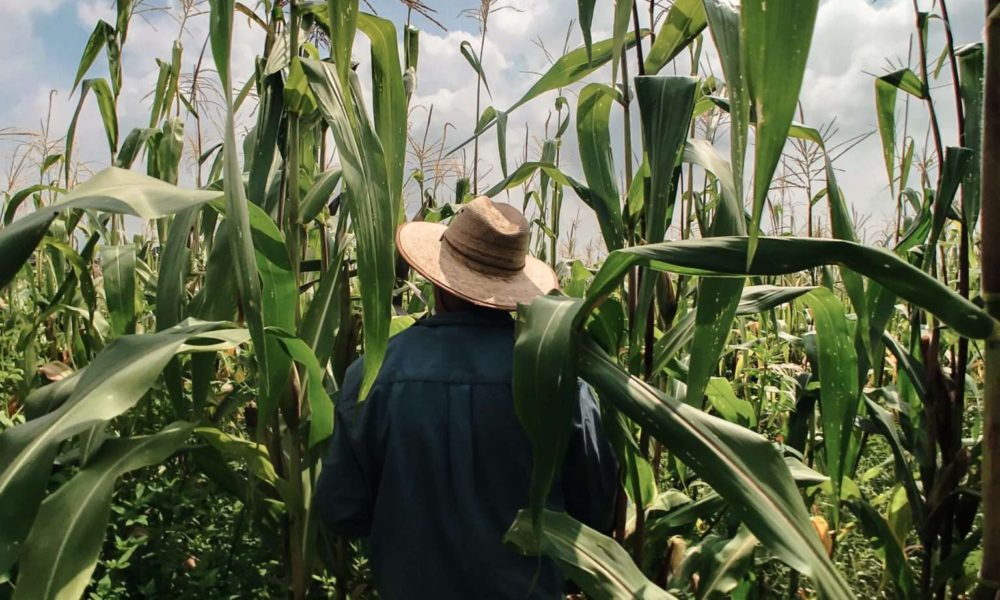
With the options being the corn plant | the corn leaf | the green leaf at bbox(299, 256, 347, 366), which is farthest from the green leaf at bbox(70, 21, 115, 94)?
the corn leaf

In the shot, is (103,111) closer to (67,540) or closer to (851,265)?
(67,540)

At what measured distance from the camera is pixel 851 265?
0.84 m

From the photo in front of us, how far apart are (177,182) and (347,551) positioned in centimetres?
99

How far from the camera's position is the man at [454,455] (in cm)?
137

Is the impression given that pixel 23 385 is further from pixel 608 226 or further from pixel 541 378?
pixel 541 378

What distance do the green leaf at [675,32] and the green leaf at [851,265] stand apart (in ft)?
1.91

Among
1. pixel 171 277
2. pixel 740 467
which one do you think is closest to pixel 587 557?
pixel 740 467

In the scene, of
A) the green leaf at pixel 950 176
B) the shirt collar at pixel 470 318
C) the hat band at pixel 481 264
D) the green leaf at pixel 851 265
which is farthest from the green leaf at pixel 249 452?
the green leaf at pixel 950 176

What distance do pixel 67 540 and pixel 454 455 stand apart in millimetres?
586

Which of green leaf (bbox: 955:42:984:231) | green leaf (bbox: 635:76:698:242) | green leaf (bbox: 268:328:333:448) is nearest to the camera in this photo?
green leaf (bbox: 635:76:698:242)

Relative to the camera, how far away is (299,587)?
5.13 feet

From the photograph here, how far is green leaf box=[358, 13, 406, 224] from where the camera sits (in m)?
1.14

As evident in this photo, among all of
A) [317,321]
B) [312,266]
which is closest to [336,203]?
[312,266]

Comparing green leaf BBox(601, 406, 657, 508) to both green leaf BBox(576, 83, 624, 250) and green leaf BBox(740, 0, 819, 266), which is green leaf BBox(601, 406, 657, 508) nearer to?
green leaf BBox(576, 83, 624, 250)
